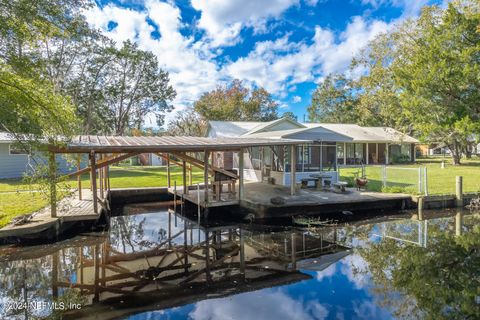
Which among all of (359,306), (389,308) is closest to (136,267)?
(359,306)

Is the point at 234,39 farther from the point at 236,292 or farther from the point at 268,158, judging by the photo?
the point at 236,292

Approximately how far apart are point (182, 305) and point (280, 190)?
908 centimetres

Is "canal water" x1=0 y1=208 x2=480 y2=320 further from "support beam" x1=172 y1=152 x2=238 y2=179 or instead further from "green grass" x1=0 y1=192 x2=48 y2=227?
"support beam" x1=172 y1=152 x2=238 y2=179

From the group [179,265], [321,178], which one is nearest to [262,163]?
[321,178]

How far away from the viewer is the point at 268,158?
16984 millimetres

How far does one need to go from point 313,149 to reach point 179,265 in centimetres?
1103

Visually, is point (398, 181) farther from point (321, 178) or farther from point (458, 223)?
point (458, 223)

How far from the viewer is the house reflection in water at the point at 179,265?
5613 mm

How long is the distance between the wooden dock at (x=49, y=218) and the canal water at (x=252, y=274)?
478 mm

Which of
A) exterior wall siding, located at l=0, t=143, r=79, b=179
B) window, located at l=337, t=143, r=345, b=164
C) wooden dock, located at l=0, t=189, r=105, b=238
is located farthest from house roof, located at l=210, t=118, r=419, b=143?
exterior wall siding, located at l=0, t=143, r=79, b=179

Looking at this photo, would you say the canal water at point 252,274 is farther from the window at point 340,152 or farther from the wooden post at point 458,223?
the window at point 340,152

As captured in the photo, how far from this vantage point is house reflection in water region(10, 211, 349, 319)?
18.4 feet

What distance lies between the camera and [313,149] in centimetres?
1645

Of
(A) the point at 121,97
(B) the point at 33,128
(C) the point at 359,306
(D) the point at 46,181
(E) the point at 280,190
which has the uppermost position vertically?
(A) the point at 121,97
